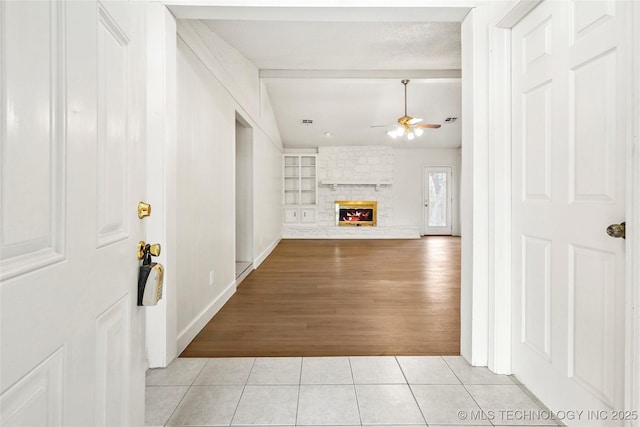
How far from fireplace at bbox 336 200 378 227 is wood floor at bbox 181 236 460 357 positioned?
3.99m

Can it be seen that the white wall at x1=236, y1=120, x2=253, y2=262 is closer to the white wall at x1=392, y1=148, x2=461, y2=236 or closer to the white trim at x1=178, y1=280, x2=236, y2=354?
the white trim at x1=178, y1=280, x2=236, y2=354

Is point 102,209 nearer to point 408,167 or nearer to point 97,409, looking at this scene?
point 97,409

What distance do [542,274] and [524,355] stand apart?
482 millimetres

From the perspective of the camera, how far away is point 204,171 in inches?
105

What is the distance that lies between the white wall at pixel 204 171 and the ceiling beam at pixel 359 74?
2.74 ft

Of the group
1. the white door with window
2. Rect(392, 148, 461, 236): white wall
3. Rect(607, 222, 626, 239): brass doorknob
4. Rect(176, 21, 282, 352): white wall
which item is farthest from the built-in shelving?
Rect(607, 222, 626, 239): brass doorknob

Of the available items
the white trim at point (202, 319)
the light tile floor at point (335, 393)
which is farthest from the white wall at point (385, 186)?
the light tile floor at point (335, 393)

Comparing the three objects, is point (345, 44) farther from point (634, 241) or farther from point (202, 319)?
point (634, 241)

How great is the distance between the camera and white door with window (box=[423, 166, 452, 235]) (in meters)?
9.39

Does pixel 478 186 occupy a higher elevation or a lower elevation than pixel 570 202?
higher

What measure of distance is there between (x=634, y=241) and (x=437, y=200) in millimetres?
8868

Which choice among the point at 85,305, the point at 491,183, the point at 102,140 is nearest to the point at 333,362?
the point at 491,183

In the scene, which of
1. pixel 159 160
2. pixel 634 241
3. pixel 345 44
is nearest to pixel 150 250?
pixel 159 160

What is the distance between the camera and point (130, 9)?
911 millimetres
